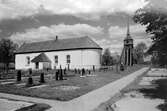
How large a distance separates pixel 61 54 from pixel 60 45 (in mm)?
2532

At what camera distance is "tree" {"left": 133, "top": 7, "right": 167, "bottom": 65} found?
613cm

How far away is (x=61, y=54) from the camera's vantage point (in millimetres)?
37000

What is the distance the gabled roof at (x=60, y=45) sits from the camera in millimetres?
35094

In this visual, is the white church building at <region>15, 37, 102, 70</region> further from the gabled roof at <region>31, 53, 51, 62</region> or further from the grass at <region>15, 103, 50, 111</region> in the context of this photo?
the grass at <region>15, 103, 50, 111</region>

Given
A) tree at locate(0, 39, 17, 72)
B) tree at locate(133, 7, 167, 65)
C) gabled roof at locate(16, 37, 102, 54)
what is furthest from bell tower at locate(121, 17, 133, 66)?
tree at locate(133, 7, 167, 65)

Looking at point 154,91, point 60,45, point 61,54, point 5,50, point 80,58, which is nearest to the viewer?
point 154,91

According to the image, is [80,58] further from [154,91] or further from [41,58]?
[154,91]

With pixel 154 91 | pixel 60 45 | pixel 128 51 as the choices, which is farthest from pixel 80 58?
pixel 154 91

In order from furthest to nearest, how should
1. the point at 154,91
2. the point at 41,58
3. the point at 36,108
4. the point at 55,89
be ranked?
the point at 41,58 < the point at 55,89 < the point at 154,91 < the point at 36,108

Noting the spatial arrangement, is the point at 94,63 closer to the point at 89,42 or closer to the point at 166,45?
the point at 89,42

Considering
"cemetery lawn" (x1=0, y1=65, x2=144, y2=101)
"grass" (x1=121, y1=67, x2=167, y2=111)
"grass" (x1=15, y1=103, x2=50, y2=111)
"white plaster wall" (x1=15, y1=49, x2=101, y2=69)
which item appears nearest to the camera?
"grass" (x1=15, y1=103, x2=50, y2=111)

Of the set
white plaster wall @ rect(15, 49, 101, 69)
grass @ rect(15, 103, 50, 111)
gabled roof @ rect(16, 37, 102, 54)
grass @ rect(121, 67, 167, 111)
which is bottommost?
grass @ rect(121, 67, 167, 111)

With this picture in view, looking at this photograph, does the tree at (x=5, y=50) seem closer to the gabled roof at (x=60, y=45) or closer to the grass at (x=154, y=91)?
the gabled roof at (x=60, y=45)

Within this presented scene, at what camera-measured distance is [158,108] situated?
5906 mm
